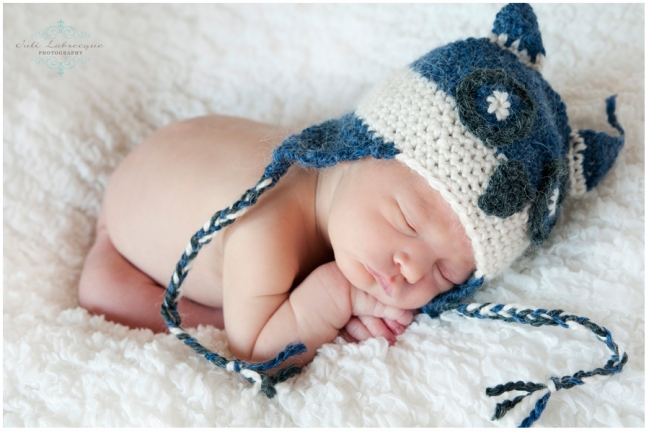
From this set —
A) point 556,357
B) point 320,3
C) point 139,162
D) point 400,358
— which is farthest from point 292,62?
point 556,357

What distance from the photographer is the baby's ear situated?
3.89 feet

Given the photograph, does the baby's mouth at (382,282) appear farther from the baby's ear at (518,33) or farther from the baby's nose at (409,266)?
the baby's ear at (518,33)

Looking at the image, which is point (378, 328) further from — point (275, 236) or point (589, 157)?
point (589, 157)

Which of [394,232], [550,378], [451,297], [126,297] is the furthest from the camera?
[126,297]

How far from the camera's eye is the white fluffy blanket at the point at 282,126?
1.03m

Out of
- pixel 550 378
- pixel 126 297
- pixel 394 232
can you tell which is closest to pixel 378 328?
pixel 394 232

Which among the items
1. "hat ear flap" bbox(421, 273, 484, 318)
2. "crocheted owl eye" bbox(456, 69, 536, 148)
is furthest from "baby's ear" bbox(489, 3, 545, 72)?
"hat ear flap" bbox(421, 273, 484, 318)

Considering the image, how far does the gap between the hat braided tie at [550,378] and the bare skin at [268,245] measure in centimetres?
10

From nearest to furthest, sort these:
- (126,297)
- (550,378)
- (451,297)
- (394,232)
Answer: (550,378) → (394,232) → (451,297) → (126,297)

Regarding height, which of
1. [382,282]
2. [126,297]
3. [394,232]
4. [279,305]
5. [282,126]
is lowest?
[126,297]

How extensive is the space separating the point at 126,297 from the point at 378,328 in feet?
1.98

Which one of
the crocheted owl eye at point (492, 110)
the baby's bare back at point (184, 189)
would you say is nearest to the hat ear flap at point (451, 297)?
the crocheted owl eye at point (492, 110)

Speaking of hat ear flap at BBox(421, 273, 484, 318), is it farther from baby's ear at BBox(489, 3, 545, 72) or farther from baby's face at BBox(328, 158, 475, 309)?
baby's ear at BBox(489, 3, 545, 72)

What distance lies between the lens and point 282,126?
1.42 meters
